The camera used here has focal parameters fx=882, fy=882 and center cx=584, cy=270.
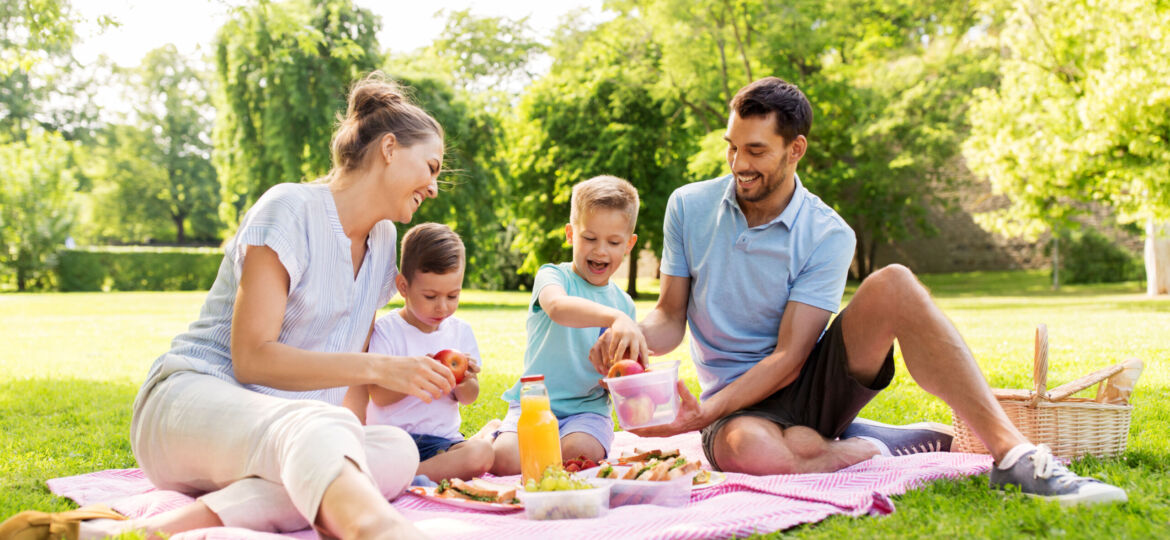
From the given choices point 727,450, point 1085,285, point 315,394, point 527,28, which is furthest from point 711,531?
point 527,28

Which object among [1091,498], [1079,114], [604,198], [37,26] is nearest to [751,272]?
[604,198]

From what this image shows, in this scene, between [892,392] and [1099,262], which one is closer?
[892,392]

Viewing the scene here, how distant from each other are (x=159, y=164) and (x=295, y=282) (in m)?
53.4

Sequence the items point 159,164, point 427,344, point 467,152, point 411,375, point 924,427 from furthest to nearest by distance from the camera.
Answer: point 159,164 → point 467,152 → point 924,427 → point 427,344 → point 411,375

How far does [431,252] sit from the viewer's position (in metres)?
3.61

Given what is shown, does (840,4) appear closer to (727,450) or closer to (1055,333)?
(1055,333)

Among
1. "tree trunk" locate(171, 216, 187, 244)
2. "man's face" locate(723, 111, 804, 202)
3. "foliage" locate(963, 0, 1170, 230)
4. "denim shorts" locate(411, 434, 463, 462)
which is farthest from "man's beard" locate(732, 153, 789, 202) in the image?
"tree trunk" locate(171, 216, 187, 244)

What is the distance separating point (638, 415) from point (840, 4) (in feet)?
62.1

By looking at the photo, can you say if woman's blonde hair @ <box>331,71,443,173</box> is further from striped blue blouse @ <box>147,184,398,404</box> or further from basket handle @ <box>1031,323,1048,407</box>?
basket handle @ <box>1031,323,1048,407</box>

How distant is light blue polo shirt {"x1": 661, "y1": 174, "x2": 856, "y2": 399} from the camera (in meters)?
3.54

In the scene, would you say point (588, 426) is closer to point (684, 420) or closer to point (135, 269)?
point (684, 420)

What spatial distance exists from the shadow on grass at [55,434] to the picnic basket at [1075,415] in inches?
143

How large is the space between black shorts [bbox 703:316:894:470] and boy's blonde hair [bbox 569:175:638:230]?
0.91 meters

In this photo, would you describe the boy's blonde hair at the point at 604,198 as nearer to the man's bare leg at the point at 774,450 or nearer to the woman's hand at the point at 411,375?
the man's bare leg at the point at 774,450
